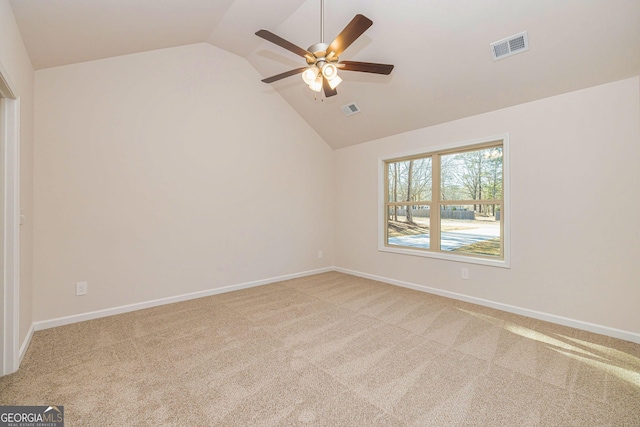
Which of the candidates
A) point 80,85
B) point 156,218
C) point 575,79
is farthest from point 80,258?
point 575,79

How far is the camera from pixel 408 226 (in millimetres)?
4438

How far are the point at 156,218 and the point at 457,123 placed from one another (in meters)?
4.02

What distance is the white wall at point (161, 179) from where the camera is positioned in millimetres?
2877

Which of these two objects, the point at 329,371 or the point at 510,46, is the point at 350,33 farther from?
the point at 329,371

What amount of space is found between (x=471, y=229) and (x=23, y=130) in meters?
4.78

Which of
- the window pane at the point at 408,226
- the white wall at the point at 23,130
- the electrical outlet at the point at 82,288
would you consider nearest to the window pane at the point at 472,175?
the window pane at the point at 408,226

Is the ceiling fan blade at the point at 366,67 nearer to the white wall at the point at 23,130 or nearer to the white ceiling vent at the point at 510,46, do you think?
the white ceiling vent at the point at 510,46

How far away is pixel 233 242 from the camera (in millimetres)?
4094

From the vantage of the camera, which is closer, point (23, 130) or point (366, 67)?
point (23, 130)

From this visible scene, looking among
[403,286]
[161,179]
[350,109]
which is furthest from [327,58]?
[403,286]

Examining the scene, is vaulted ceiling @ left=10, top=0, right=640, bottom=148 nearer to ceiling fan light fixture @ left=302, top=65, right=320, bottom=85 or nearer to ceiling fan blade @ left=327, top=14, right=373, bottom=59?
ceiling fan light fixture @ left=302, top=65, right=320, bottom=85

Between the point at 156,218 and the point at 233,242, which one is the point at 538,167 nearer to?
the point at 233,242

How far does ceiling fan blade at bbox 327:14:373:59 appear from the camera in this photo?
1997mm

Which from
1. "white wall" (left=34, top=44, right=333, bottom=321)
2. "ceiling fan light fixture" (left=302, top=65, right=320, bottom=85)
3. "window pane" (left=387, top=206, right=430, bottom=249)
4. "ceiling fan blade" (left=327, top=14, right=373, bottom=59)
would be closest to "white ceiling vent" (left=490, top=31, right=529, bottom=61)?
"ceiling fan blade" (left=327, top=14, right=373, bottom=59)
